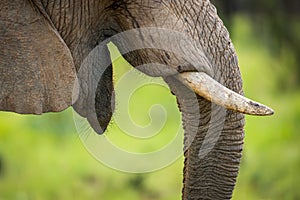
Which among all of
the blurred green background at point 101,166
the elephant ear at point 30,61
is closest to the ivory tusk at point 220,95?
the elephant ear at point 30,61

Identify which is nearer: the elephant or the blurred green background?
the elephant

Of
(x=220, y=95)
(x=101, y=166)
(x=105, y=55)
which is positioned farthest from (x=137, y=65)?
(x=101, y=166)

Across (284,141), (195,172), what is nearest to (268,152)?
(284,141)

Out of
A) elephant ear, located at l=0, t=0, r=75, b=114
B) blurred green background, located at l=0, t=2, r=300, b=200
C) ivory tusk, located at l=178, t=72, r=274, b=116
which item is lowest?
blurred green background, located at l=0, t=2, r=300, b=200

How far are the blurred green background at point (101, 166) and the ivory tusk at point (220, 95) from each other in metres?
1.58

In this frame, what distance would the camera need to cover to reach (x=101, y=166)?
6.73 m

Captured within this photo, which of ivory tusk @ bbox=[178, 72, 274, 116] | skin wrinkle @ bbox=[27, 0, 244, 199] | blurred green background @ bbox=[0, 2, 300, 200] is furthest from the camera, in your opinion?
blurred green background @ bbox=[0, 2, 300, 200]

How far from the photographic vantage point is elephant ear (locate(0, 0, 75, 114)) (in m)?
3.21

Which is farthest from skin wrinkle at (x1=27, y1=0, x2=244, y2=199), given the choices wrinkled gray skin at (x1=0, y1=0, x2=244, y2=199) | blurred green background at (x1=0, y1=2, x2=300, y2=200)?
blurred green background at (x1=0, y1=2, x2=300, y2=200)

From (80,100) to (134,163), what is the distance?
10.2 feet

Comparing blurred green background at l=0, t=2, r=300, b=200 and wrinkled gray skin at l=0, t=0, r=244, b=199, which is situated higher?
wrinkled gray skin at l=0, t=0, r=244, b=199

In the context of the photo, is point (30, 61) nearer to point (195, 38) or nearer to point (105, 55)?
point (105, 55)

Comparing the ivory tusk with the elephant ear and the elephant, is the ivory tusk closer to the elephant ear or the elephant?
the elephant

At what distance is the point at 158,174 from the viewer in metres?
6.71
